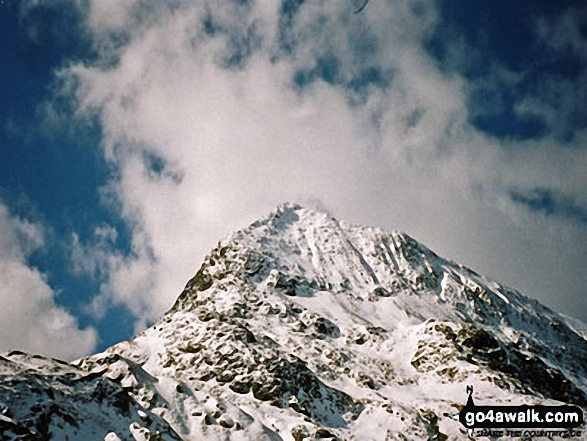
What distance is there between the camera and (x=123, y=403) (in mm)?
90250

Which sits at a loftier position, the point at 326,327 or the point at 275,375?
the point at 326,327

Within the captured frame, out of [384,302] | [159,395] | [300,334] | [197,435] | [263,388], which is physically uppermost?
[384,302]

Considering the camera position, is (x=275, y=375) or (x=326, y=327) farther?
(x=326, y=327)

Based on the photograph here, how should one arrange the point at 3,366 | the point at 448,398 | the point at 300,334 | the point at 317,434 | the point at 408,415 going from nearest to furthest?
the point at 3,366 → the point at 317,434 → the point at 408,415 → the point at 448,398 → the point at 300,334

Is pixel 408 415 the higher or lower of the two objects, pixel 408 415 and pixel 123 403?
the higher

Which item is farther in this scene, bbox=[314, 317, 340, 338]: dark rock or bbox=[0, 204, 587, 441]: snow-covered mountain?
bbox=[314, 317, 340, 338]: dark rock

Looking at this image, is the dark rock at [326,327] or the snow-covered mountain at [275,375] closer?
the snow-covered mountain at [275,375]

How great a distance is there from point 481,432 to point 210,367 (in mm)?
60801

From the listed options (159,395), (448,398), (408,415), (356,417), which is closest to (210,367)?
(159,395)

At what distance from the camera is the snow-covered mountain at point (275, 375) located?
86.1m

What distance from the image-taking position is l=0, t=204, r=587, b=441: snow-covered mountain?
86.1 m

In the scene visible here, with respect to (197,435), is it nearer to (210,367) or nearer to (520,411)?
(210,367)

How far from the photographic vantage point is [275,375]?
12425cm

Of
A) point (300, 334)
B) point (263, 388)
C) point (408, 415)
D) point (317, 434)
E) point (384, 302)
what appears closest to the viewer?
point (317, 434)
